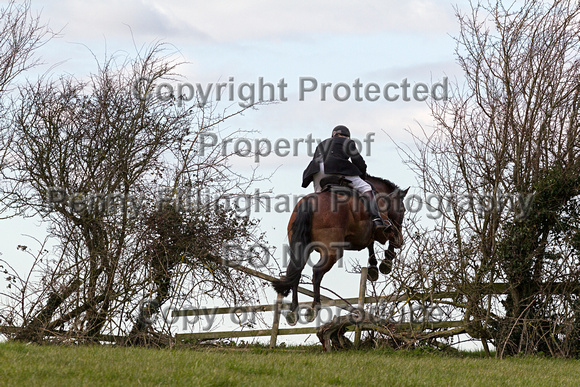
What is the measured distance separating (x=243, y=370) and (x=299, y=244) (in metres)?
3.71

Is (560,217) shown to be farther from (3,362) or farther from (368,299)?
(3,362)

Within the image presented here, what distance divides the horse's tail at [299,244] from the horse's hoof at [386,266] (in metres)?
1.72

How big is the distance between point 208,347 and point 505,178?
5912mm

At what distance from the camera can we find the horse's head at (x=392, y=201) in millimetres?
12367

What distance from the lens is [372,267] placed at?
12320mm

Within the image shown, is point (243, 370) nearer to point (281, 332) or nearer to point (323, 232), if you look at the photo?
point (323, 232)

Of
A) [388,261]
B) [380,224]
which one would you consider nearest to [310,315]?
[388,261]

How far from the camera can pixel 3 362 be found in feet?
25.2

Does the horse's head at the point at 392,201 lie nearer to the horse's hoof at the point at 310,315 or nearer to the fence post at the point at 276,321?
the horse's hoof at the point at 310,315

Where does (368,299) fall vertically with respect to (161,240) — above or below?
below

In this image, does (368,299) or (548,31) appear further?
(548,31)

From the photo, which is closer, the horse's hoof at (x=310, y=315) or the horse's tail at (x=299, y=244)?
the horse's tail at (x=299, y=244)

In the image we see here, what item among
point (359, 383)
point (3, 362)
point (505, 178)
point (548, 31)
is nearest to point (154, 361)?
point (3, 362)

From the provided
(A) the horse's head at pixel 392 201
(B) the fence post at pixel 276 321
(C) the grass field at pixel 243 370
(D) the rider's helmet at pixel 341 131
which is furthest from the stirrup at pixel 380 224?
(C) the grass field at pixel 243 370
